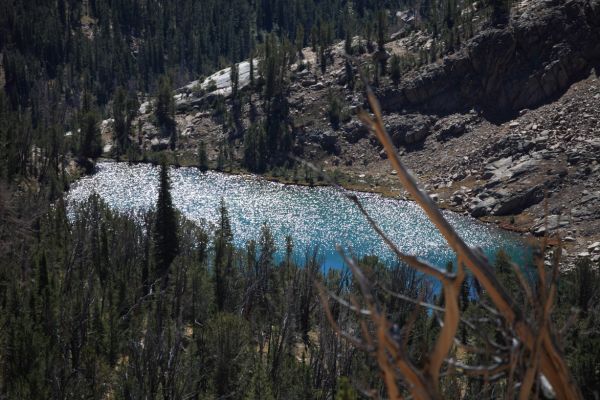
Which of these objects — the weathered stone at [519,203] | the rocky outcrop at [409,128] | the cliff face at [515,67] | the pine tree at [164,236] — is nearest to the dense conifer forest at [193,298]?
the pine tree at [164,236]

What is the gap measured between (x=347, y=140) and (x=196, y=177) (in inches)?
983

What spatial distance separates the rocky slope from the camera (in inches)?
3162

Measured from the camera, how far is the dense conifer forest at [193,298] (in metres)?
26.0

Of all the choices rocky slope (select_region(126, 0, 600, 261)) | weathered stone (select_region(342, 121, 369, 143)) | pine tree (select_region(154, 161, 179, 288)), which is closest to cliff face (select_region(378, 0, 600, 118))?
rocky slope (select_region(126, 0, 600, 261))

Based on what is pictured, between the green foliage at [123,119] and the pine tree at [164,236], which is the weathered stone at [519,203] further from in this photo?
the green foliage at [123,119]

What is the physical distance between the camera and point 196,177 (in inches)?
3858

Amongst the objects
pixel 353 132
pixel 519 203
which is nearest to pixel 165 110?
pixel 353 132

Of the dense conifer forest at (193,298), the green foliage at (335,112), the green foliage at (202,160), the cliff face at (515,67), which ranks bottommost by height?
the dense conifer forest at (193,298)

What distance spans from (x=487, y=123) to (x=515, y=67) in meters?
10.4

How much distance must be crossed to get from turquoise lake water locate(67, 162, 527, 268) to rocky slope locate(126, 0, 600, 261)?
6657mm

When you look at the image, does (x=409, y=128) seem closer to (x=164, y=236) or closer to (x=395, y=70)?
(x=395, y=70)

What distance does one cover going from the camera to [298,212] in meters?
78.7

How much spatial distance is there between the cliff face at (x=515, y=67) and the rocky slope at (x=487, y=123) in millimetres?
159

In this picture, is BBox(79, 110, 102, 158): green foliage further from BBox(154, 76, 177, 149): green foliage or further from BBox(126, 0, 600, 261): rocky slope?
BBox(154, 76, 177, 149): green foliage
